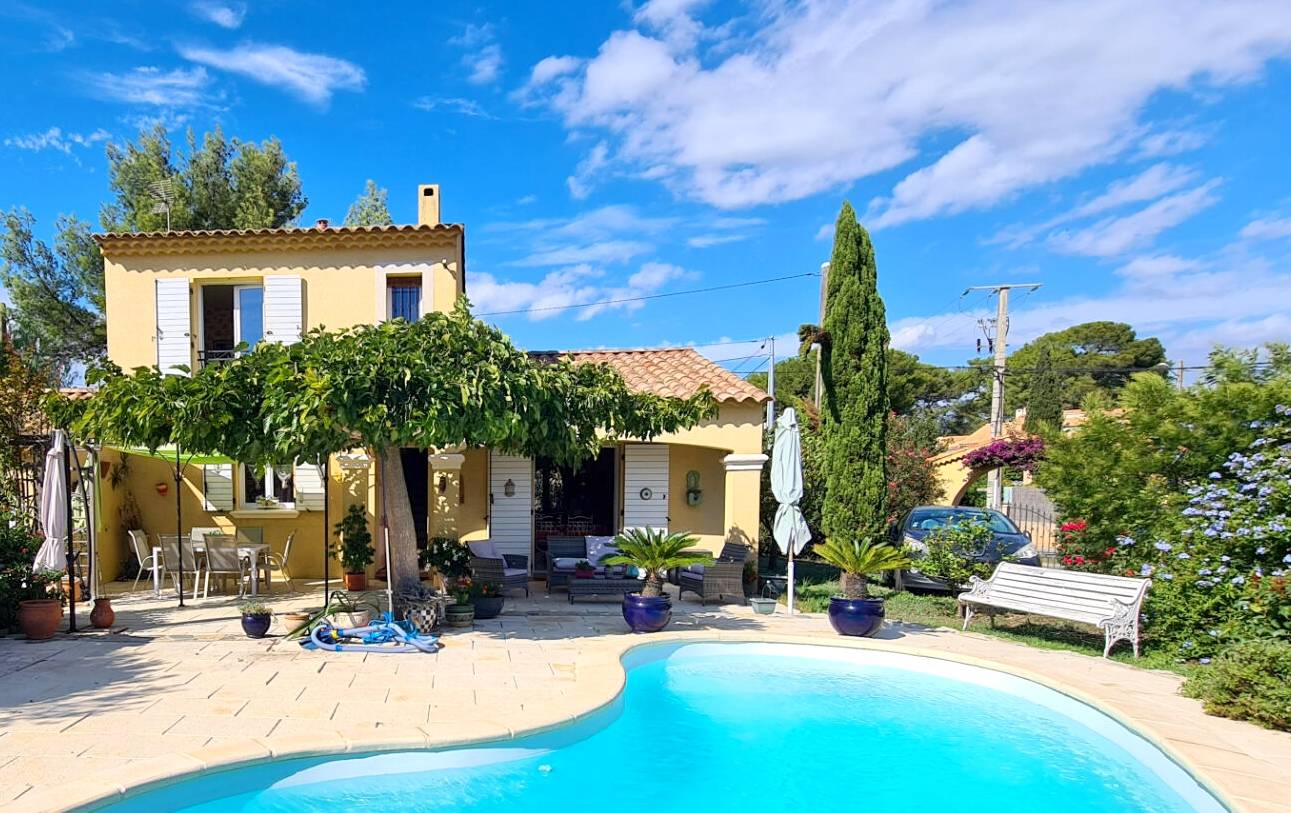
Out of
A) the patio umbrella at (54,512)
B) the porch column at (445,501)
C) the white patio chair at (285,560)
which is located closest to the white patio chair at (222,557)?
the white patio chair at (285,560)

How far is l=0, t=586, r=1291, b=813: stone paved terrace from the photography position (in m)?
4.74

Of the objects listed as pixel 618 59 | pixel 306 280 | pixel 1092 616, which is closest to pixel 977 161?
pixel 618 59

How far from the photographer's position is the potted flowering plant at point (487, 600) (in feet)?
30.6

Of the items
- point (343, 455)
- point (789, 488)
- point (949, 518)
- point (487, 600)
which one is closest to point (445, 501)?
point (343, 455)

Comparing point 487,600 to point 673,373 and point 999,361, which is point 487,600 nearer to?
point 673,373

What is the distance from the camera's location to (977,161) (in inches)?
582

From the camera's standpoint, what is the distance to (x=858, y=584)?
9203 mm

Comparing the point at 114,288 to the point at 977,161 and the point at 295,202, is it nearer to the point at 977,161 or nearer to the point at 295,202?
the point at 295,202

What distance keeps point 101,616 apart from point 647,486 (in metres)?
8.46

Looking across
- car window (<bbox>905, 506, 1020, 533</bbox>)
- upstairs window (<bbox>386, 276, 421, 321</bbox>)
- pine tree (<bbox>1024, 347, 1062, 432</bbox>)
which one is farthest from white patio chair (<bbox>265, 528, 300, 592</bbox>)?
pine tree (<bbox>1024, 347, 1062, 432</bbox>)

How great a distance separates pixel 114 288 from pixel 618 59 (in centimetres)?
1061

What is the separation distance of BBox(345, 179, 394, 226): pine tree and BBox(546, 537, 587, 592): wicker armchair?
1919 centimetres

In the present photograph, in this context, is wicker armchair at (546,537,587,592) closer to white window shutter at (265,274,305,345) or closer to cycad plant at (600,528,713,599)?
cycad plant at (600,528,713,599)

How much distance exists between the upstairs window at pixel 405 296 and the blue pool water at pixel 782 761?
8.36m
